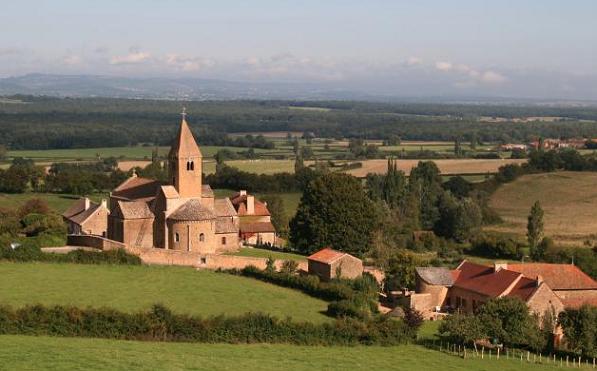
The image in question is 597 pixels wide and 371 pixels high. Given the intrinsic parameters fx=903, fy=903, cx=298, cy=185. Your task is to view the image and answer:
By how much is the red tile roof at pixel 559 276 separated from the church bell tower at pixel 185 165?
17.3 m

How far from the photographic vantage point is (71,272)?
41.4 m

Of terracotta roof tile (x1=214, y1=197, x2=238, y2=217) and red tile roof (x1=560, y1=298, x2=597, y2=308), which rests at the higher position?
terracotta roof tile (x1=214, y1=197, x2=238, y2=217)

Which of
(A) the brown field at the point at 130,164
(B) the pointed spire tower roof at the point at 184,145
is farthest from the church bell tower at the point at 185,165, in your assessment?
(A) the brown field at the point at 130,164

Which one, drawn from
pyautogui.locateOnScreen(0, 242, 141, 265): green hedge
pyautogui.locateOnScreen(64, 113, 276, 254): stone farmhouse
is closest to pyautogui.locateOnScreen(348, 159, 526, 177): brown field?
pyautogui.locateOnScreen(64, 113, 276, 254): stone farmhouse

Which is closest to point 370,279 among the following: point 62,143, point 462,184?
point 462,184

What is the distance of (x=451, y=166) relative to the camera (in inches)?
4183

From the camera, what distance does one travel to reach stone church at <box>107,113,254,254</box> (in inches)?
1884

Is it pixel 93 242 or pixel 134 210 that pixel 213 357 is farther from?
pixel 134 210

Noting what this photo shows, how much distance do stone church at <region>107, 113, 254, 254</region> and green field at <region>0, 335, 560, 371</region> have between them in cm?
1772

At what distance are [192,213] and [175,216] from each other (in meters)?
0.91

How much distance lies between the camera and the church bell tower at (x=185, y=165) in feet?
161

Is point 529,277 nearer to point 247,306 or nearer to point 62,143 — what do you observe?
point 247,306

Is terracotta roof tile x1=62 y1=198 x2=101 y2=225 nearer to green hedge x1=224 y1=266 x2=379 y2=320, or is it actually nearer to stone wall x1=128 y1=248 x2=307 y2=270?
stone wall x1=128 y1=248 x2=307 y2=270

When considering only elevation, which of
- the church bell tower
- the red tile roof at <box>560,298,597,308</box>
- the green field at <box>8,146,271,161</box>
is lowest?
the green field at <box>8,146,271,161</box>
